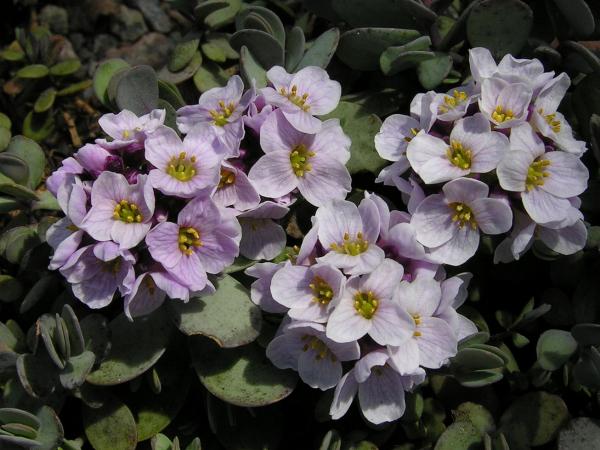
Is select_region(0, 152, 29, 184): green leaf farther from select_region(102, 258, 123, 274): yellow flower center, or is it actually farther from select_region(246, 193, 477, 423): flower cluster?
select_region(246, 193, 477, 423): flower cluster

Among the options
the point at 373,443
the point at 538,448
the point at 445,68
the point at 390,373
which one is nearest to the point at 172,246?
the point at 390,373

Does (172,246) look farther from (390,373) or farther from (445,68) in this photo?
(445,68)

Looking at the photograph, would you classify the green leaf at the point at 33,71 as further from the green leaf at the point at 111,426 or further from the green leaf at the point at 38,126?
the green leaf at the point at 111,426

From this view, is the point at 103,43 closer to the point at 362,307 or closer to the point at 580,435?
the point at 362,307

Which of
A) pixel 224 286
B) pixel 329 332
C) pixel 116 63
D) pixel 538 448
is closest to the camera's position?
pixel 329 332

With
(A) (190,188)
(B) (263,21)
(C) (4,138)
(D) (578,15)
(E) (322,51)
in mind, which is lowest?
(C) (4,138)

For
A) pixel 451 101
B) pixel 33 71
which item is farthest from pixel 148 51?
pixel 451 101

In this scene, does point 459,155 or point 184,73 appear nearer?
point 459,155
